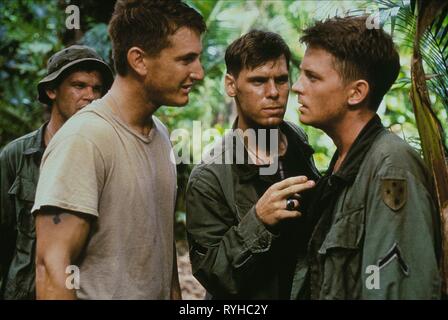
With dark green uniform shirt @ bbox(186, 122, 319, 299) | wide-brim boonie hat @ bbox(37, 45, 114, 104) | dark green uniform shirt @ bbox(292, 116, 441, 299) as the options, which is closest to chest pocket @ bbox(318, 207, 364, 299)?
dark green uniform shirt @ bbox(292, 116, 441, 299)

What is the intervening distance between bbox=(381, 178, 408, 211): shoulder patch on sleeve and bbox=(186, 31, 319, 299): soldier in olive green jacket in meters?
0.34

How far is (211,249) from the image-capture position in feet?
9.70

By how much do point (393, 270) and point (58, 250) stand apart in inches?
50.5

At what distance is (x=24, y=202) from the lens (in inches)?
146

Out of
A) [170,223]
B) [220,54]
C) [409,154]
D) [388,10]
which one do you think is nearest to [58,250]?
[170,223]

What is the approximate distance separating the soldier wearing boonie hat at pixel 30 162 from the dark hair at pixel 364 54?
1783mm

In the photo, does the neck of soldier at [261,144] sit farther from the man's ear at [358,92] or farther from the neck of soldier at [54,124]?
the neck of soldier at [54,124]

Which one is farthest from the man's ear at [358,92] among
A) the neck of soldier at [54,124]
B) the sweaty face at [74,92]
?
the neck of soldier at [54,124]

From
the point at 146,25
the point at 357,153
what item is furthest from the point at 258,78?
the point at 357,153

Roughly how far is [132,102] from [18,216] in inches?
58.3

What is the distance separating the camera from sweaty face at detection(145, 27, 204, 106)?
2.77 m

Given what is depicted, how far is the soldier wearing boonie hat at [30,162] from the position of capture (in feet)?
12.1

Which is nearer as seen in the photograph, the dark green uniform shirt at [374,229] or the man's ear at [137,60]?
the dark green uniform shirt at [374,229]
